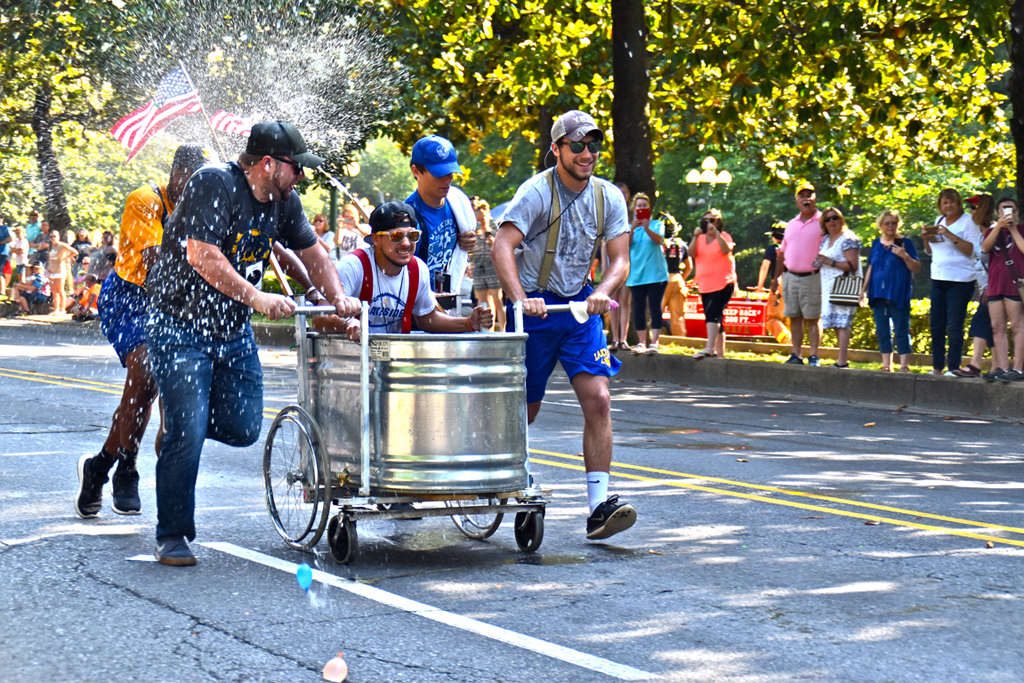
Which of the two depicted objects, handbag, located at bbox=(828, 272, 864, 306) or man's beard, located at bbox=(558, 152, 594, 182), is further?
handbag, located at bbox=(828, 272, 864, 306)

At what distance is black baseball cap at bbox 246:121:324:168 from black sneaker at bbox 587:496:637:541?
2.02 meters

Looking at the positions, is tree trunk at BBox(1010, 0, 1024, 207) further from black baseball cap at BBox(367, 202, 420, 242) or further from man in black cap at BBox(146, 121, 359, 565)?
man in black cap at BBox(146, 121, 359, 565)

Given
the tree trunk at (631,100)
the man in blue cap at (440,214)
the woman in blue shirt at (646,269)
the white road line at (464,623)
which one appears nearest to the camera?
the white road line at (464,623)

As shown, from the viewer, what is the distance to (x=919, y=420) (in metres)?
12.2

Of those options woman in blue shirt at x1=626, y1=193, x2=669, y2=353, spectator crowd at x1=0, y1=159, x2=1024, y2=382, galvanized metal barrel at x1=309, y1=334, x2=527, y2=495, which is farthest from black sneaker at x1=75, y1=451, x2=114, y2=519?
woman in blue shirt at x1=626, y1=193, x2=669, y2=353

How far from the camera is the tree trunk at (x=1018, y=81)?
43.8 feet

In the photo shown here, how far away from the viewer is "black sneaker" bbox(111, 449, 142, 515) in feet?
22.6

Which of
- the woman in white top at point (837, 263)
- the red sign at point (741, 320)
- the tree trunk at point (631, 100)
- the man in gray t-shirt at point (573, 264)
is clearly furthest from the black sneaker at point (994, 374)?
the red sign at point (741, 320)

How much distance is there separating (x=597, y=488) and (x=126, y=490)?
238 centimetres

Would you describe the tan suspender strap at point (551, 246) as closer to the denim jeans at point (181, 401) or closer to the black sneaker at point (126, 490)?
the denim jeans at point (181, 401)

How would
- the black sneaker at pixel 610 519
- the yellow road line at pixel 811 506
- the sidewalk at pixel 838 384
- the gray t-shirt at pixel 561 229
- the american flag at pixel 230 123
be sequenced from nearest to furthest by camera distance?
the black sneaker at pixel 610 519, the gray t-shirt at pixel 561 229, the yellow road line at pixel 811 506, the sidewalk at pixel 838 384, the american flag at pixel 230 123

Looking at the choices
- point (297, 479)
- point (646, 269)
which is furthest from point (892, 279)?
point (297, 479)

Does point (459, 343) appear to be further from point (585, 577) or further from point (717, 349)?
point (717, 349)

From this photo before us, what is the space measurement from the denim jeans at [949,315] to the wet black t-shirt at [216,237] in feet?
28.8
